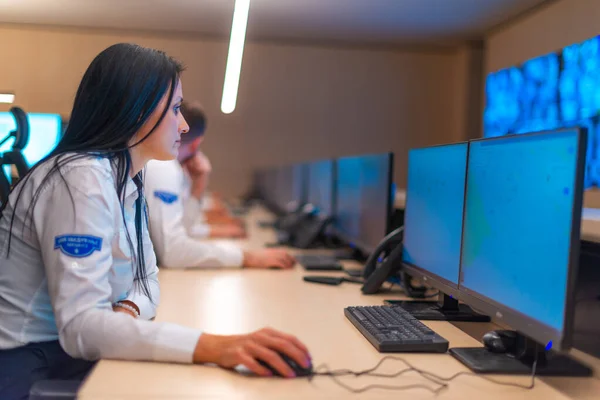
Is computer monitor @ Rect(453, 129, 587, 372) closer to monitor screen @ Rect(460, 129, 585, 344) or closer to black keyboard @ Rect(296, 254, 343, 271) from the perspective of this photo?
monitor screen @ Rect(460, 129, 585, 344)

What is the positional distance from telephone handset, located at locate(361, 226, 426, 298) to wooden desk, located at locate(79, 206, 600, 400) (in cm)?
4

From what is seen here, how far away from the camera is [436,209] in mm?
1486

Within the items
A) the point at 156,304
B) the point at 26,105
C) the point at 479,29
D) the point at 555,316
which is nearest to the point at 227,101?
the point at 26,105

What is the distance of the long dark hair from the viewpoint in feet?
3.75

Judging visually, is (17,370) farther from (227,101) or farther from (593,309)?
(227,101)

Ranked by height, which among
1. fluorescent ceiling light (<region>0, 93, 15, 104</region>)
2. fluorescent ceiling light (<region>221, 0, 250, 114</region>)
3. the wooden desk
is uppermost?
fluorescent ceiling light (<region>221, 0, 250, 114</region>)

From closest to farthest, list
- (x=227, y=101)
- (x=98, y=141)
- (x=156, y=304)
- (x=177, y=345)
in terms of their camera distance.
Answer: (x=177, y=345) → (x=98, y=141) → (x=156, y=304) → (x=227, y=101)

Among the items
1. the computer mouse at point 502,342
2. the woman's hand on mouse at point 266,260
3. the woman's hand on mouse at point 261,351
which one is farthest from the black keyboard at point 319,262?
the woman's hand on mouse at point 261,351

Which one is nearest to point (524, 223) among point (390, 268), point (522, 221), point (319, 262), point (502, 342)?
point (522, 221)

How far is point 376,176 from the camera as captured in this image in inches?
82.1

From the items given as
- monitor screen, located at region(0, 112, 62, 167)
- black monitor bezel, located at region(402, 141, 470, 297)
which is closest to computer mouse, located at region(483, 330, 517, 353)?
black monitor bezel, located at region(402, 141, 470, 297)

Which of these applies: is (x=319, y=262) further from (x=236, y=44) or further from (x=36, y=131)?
(x=36, y=131)

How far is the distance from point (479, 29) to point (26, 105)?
5247 millimetres

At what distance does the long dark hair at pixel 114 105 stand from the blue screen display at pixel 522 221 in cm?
67
